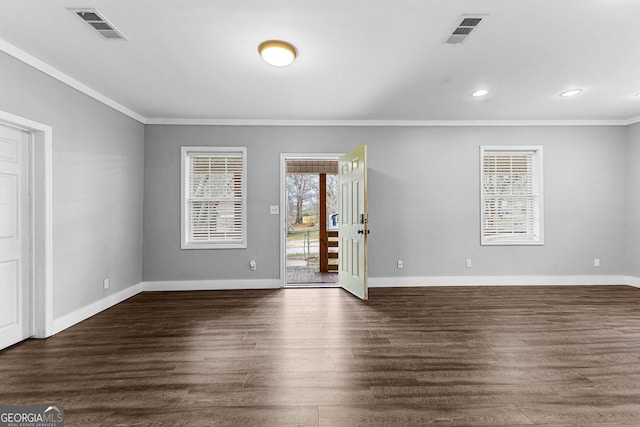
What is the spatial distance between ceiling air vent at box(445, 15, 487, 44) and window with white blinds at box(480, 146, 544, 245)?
3.07 m

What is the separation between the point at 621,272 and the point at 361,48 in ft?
18.9

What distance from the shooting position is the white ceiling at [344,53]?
2375 mm

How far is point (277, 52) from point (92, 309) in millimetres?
3667

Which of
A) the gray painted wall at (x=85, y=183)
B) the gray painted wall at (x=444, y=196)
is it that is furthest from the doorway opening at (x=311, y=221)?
the gray painted wall at (x=85, y=183)

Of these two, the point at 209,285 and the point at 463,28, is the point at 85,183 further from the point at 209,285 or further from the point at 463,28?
the point at 463,28

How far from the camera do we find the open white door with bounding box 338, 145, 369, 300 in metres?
4.51

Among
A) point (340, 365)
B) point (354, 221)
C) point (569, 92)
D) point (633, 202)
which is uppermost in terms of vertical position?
point (569, 92)

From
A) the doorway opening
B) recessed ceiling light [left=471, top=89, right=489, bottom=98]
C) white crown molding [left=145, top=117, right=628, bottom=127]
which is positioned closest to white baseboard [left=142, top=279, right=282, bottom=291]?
the doorway opening

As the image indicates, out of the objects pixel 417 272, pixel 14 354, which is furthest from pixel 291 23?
pixel 417 272

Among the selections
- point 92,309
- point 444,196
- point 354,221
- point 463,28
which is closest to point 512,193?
point 444,196

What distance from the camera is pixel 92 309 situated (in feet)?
12.9

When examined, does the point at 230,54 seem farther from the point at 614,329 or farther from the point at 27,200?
the point at 614,329

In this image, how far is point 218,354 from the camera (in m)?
2.79

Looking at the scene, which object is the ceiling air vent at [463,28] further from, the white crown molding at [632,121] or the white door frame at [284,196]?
the white crown molding at [632,121]
